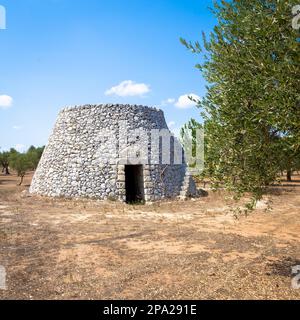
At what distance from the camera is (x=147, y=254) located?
1008cm

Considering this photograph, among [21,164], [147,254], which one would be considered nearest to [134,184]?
[147,254]

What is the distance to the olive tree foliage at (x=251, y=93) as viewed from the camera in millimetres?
5980

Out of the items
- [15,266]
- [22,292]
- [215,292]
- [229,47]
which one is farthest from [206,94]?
[15,266]

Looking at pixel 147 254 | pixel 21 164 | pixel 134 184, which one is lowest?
pixel 147 254

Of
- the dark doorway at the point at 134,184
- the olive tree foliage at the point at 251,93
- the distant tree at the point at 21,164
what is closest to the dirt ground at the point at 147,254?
the olive tree foliage at the point at 251,93

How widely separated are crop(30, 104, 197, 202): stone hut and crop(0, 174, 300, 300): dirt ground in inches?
146

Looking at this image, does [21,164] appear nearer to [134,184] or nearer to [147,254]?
Result: [134,184]

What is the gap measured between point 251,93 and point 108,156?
16.2 m

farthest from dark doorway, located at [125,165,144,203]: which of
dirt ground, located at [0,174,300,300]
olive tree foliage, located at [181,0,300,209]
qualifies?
olive tree foliage, located at [181,0,300,209]

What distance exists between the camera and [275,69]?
603cm

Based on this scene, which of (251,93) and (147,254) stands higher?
(251,93)

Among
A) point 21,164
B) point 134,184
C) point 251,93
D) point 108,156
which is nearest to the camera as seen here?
point 251,93
